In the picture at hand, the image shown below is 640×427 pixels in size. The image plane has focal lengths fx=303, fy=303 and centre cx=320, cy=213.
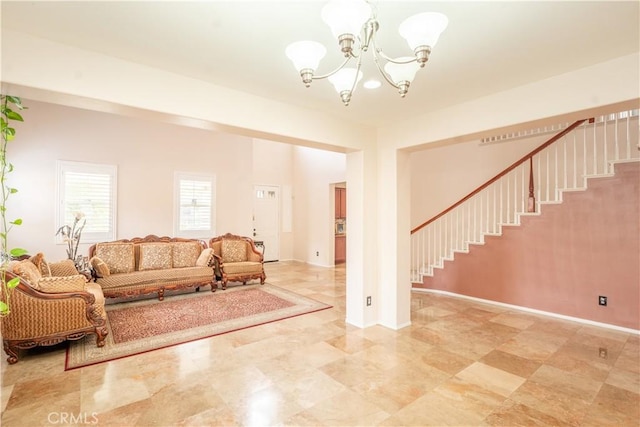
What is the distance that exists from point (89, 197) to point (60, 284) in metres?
3.06

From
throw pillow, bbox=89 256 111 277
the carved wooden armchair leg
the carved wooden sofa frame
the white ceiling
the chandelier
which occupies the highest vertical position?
the white ceiling

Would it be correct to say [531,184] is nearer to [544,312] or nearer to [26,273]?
[544,312]

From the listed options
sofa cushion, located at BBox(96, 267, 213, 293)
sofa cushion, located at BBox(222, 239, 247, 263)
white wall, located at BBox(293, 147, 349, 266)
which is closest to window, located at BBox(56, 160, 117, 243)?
sofa cushion, located at BBox(96, 267, 213, 293)

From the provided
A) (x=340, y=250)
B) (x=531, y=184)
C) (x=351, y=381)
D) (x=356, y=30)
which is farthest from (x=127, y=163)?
(x=531, y=184)

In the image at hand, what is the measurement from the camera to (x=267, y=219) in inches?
338

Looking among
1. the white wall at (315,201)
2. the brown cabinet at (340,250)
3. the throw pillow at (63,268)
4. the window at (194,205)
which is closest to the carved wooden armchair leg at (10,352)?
the throw pillow at (63,268)

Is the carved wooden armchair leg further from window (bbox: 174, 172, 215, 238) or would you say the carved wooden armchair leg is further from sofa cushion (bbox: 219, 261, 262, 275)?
window (bbox: 174, 172, 215, 238)

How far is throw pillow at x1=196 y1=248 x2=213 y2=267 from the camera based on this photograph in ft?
18.0

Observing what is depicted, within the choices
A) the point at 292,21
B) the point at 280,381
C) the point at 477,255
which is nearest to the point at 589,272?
the point at 477,255

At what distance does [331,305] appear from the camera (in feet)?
15.0

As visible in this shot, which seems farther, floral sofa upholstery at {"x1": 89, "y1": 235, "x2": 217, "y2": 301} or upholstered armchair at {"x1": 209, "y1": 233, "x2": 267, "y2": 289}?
upholstered armchair at {"x1": 209, "y1": 233, "x2": 267, "y2": 289}

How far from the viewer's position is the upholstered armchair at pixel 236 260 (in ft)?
18.6

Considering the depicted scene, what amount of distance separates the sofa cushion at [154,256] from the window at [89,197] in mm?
925

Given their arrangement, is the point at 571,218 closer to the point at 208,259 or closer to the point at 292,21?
the point at 292,21
